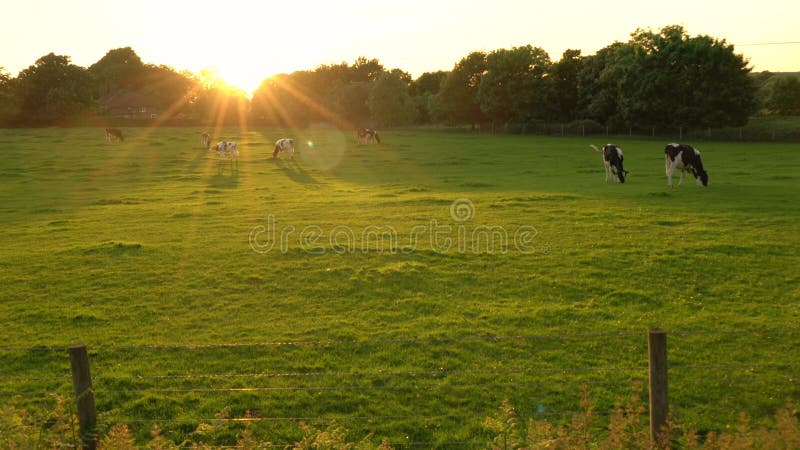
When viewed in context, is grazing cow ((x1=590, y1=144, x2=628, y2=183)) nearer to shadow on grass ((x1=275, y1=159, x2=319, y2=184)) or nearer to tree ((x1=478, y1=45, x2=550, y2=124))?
shadow on grass ((x1=275, y1=159, x2=319, y2=184))

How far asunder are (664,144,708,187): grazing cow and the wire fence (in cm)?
1761

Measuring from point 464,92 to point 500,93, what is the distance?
6196mm

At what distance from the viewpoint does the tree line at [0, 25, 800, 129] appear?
5856 cm

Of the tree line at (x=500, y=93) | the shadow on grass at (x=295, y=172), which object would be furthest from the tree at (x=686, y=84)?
the shadow on grass at (x=295, y=172)

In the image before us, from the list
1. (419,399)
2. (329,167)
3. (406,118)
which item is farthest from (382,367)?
(406,118)

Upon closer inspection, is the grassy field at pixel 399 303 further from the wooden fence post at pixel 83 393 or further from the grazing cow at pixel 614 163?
the grazing cow at pixel 614 163

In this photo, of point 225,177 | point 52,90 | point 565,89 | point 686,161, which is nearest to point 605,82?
point 565,89

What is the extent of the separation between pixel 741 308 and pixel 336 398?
25.4 feet

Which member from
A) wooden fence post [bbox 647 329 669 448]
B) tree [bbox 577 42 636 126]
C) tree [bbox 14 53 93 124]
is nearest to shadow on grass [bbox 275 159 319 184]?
wooden fence post [bbox 647 329 669 448]

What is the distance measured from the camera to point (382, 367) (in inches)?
356

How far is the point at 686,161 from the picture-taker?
26.0m

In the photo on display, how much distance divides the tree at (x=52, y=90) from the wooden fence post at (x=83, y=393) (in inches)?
3585

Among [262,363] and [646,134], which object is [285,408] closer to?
[262,363]

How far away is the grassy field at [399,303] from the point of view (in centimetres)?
807
